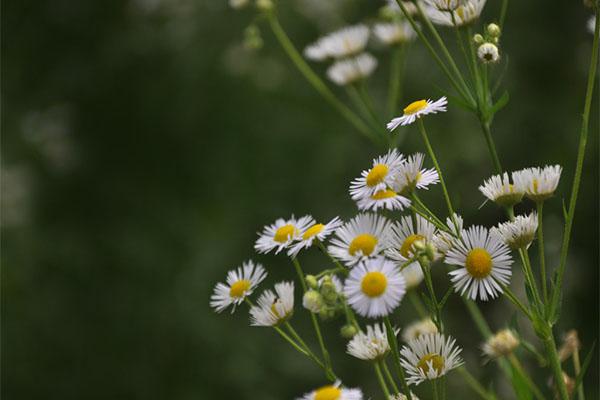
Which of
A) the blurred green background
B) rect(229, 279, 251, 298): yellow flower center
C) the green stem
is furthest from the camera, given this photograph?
the blurred green background

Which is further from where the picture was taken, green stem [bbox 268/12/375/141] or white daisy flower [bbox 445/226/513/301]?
green stem [bbox 268/12/375/141]

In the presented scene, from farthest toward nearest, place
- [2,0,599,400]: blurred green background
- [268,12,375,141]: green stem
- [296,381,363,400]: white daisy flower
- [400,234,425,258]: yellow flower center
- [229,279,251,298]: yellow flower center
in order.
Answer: [2,0,599,400]: blurred green background, [268,12,375,141]: green stem, [229,279,251,298]: yellow flower center, [400,234,425,258]: yellow flower center, [296,381,363,400]: white daisy flower

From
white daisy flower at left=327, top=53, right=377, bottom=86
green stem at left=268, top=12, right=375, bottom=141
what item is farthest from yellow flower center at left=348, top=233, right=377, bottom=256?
white daisy flower at left=327, top=53, right=377, bottom=86

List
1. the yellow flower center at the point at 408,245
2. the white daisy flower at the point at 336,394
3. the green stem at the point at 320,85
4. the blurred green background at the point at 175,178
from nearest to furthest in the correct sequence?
1. the white daisy flower at the point at 336,394
2. the yellow flower center at the point at 408,245
3. the green stem at the point at 320,85
4. the blurred green background at the point at 175,178

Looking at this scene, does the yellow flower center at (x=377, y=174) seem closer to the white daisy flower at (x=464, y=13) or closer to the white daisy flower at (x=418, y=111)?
the white daisy flower at (x=418, y=111)

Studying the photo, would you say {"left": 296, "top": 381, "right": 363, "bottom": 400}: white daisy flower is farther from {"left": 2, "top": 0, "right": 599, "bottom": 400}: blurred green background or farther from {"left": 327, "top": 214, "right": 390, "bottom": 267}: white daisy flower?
{"left": 2, "top": 0, "right": 599, "bottom": 400}: blurred green background

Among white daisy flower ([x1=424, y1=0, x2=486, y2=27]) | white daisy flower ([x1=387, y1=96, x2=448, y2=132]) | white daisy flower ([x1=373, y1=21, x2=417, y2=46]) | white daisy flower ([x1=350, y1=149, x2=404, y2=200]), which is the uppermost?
white daisy flower ([x1=373, y1=21, x2=417, y2=46])

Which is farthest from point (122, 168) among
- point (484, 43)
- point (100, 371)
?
point (484, 43)

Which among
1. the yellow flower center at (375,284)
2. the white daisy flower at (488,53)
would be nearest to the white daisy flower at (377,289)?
the yellow flower center at (375,284)
